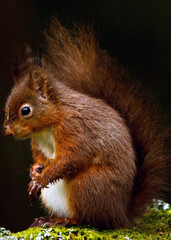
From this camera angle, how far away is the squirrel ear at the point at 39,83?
217cm

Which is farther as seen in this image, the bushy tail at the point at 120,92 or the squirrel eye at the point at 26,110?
the bushy tail at the point at 120,92

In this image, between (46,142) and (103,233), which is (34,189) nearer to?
(46,142)

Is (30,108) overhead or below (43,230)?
overhead

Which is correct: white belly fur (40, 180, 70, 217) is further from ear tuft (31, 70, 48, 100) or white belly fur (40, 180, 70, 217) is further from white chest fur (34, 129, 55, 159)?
ear tuft (31, 70, 48, 100)

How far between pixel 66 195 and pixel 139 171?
427 mm

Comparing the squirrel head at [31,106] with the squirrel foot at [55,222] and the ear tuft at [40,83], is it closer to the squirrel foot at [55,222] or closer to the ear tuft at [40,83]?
the ear tuft at [40,83]

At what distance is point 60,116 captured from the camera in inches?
84.9

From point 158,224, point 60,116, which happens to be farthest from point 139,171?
point 60,116

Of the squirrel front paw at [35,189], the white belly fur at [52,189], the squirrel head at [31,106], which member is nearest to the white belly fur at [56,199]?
the white belly fur at [52,189]

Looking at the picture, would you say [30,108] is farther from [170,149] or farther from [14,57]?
[170,149]

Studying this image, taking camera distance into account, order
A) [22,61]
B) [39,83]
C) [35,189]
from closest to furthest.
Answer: [35,189] → [39,83] → [22,61]

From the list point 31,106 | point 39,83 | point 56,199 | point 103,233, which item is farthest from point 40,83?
point 103,233

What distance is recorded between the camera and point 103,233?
2.10 metres

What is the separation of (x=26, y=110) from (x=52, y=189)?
42cm
